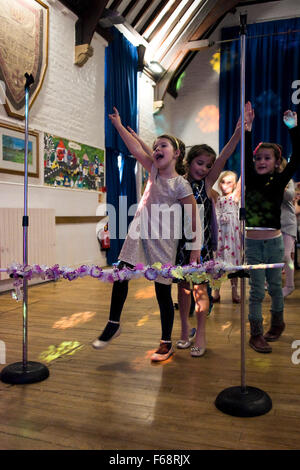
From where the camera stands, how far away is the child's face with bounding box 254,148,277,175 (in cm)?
220

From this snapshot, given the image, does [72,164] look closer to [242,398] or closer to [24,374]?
[24,374]

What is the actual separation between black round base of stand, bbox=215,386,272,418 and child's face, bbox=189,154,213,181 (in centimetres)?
106

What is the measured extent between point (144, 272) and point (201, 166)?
721 mm

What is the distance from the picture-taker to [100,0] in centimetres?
502

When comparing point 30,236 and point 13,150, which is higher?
point 13,150

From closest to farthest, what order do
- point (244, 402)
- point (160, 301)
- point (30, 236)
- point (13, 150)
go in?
1. point (244, 402)
2. point (160, 301)
3. point (13, 150)
4. point (30, 236)

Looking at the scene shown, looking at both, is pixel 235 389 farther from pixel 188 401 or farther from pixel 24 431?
pixel 24 431

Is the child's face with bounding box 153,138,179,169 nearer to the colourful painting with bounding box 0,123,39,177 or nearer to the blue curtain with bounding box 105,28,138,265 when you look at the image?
the colourful painting with bounding box 0,123,39,177

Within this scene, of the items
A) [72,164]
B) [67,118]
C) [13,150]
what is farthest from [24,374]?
[67,118]

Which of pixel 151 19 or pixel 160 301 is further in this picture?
pixel 151 19

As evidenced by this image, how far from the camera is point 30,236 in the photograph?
430cm

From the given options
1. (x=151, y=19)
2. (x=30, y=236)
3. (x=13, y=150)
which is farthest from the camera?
(x=151, y=19)

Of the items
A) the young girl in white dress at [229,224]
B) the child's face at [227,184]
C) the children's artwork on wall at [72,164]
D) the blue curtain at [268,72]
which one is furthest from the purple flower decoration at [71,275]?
the blue curtain at [268,72]

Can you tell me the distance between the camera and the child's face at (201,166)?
2.15 metres
